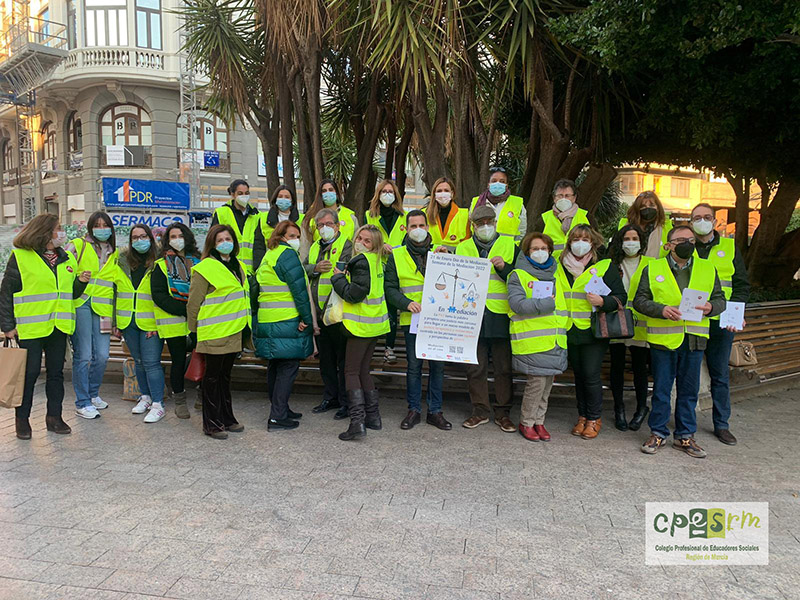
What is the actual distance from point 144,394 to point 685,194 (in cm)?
3989

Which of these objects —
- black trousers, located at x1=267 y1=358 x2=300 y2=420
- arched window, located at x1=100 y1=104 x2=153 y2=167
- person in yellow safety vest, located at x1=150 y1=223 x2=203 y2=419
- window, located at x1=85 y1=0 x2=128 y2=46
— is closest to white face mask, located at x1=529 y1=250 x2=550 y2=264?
black trousers, located at x1=267 y1=358 x2=300 y2=420

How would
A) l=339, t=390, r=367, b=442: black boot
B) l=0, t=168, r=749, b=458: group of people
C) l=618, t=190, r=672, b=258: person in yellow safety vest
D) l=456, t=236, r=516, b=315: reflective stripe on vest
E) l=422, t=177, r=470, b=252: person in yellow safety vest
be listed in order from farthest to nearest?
1. l=422, t=177, r=470, b=252: person in yellow safety vest
2. l=618, t=190, r=672, b=258: person in yellow safety vest
3. l=456, t=236, r=516, b=315: reflective stripe on vest
4. l=339, t=390, r=367, b=442: black boot
5. l=0, t=168, r=749, b=458: group of people

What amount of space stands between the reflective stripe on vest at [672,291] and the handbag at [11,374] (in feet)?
16.6

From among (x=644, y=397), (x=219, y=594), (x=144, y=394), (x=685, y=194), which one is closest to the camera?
(x=219, y=594)

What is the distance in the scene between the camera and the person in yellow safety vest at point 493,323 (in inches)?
203

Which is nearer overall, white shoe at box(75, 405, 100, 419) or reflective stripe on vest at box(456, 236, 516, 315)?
reflective stripe on vest at box(456, 236, 516, 315)

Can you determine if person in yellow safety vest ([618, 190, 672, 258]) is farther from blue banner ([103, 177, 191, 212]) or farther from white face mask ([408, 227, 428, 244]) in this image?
blue banner ([103, 177, 191, 212])

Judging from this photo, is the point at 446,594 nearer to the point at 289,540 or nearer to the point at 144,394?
the point at 289,540

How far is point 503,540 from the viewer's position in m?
3.35

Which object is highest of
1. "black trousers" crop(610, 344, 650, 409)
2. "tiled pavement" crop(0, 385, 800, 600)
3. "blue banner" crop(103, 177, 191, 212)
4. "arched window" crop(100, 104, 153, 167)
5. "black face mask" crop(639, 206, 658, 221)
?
"arched window" crop(100, 104, 153, 167)

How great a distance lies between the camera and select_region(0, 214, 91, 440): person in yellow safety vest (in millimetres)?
4969

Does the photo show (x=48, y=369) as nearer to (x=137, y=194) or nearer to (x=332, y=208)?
(x=332, y=208)

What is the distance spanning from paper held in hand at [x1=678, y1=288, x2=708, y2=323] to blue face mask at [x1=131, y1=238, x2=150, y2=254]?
15.5 ft

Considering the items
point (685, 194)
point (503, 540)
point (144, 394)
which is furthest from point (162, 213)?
point (685, 194)
